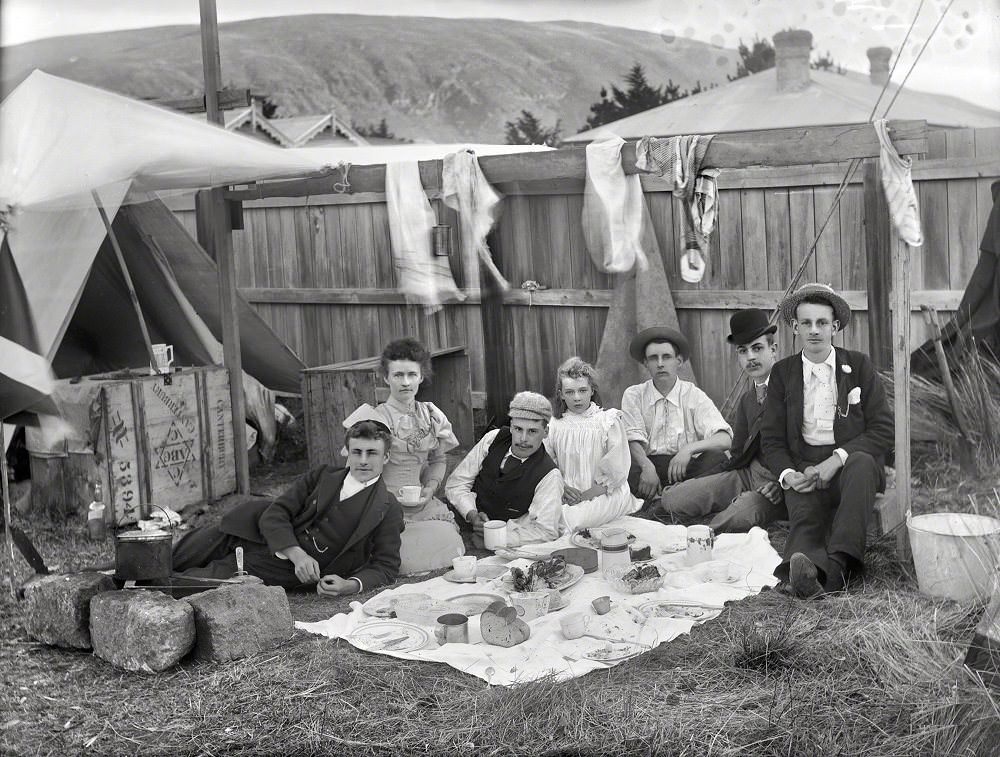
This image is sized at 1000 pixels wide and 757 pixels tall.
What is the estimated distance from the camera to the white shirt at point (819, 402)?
491 centimetres

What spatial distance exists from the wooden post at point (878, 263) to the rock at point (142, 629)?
422 centimetres

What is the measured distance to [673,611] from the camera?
415 cm

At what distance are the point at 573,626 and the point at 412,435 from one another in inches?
69.8

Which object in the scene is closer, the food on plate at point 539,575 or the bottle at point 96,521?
the food on plate at point 539,575

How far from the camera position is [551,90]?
15.3 metres

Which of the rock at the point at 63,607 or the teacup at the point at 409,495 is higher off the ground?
the teacup at the point at 409,495

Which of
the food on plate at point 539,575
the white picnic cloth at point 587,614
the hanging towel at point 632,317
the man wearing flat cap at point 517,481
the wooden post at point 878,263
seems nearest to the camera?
the white picnic cloth at point 587,614

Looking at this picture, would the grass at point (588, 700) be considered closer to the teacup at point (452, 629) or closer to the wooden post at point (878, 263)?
the teacup at point (452, 629)

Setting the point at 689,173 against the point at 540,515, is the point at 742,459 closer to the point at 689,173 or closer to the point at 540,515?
the point at 540,515

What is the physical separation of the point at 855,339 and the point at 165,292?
4434 mm

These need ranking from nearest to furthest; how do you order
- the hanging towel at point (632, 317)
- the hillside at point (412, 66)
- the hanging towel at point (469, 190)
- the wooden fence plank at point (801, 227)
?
the hanging towel at point (469, 190) < the wooden fence plank at point (801, 227) < the hanging towel at point (632, 317) < the hillside at point (412, 66)

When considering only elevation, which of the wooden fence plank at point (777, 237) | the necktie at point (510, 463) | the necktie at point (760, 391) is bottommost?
the necktie at point (510, 463)

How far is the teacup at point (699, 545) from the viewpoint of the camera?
477cm

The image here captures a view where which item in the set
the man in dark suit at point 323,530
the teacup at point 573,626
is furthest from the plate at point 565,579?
the man in dark suit at point 323,530
